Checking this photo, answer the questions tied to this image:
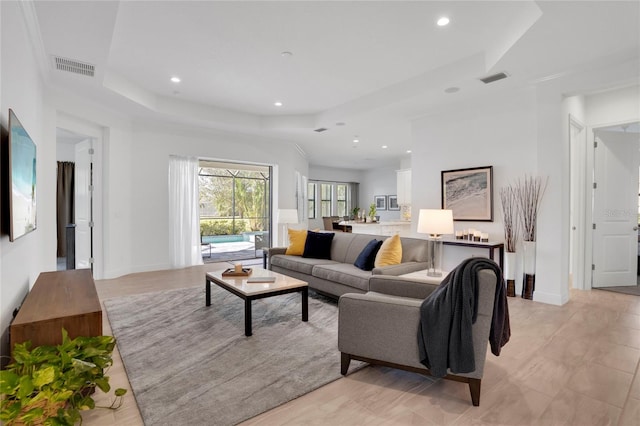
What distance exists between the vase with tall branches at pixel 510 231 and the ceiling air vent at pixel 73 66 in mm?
5451

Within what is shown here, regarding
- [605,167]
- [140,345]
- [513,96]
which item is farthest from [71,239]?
[605,167]

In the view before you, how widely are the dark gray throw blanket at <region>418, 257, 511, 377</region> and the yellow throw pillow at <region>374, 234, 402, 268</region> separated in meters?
1.66

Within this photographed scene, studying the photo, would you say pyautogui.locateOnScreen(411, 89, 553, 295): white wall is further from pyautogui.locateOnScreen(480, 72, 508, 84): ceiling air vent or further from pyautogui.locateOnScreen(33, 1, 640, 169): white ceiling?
pyautogui.locateOnScreen(480, 72, 508, 84): ceiling air vent

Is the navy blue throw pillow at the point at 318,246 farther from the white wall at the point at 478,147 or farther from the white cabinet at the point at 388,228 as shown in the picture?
the white cabinet at the point at 388,228

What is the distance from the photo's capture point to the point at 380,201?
12031 millimetres

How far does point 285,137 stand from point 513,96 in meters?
4.37

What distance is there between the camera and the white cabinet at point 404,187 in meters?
9.09

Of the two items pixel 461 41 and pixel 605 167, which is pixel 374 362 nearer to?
pixel 461 41

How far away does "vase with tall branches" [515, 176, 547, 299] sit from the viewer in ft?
13.8

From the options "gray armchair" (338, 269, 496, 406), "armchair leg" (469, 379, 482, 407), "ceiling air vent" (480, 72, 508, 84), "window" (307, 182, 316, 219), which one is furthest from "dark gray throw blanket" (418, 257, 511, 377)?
"window" (307, 182, 316, 219)

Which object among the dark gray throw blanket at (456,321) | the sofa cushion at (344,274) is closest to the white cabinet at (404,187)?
the sofa cushion at (344,274)

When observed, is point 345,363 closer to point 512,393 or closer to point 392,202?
point 512,393

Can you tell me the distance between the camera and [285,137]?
7.29 meters

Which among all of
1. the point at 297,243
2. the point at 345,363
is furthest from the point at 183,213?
the point at 345,363
